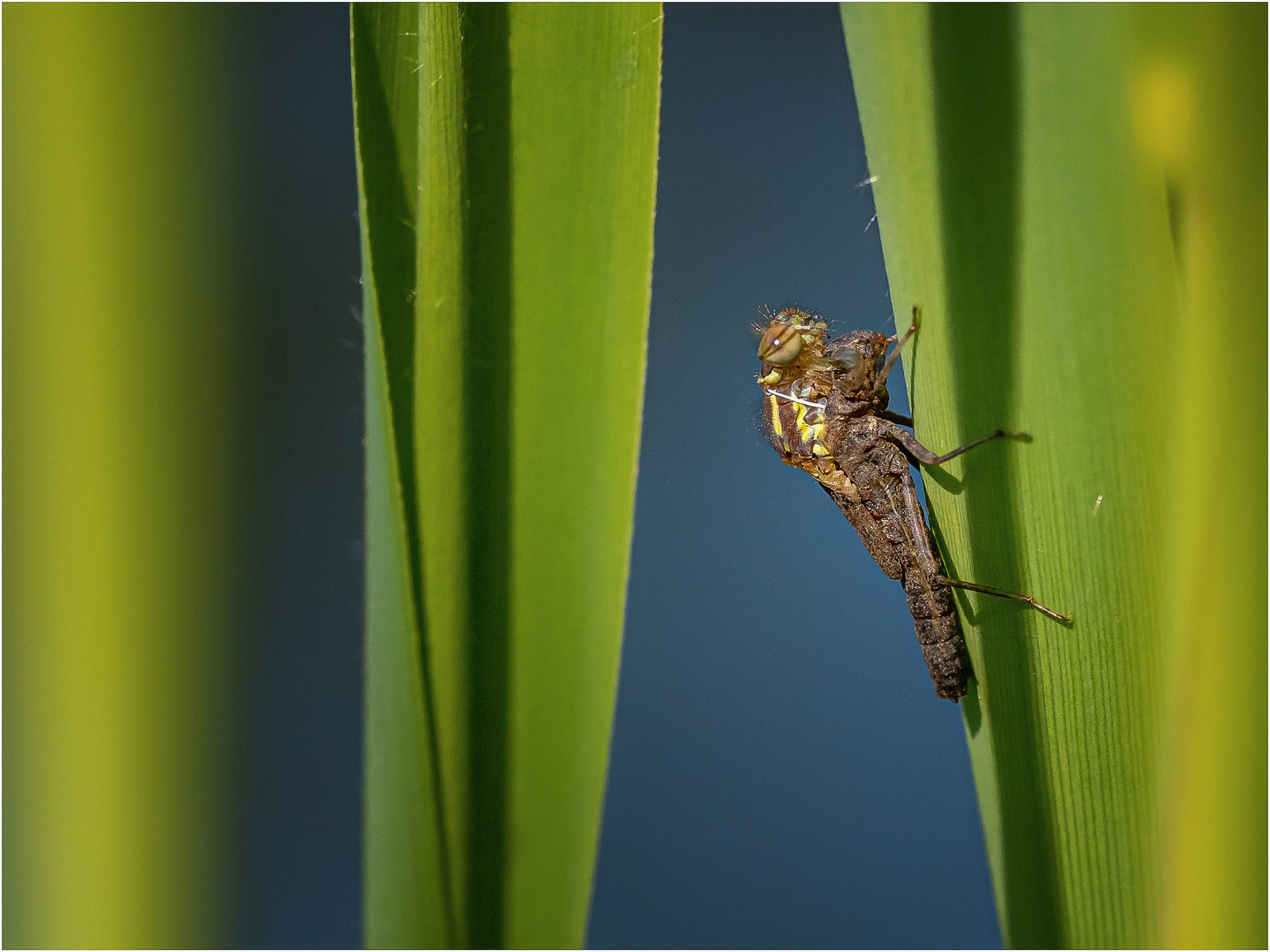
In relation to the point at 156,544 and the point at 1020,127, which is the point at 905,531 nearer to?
the point at 1020,127

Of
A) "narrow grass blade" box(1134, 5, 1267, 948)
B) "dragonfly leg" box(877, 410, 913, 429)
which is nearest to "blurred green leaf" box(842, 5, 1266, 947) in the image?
"narrow grass blade" box(1134, 5, 1267, 948)

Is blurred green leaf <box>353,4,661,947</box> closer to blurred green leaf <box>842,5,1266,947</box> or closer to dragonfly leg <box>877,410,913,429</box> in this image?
blurred green leaf <box>842,5,1266,947</box>

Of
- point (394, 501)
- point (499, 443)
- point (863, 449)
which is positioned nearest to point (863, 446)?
point (863, 449)

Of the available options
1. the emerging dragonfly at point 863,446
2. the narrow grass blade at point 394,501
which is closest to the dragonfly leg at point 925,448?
the emerging dragonfly at point 863,446

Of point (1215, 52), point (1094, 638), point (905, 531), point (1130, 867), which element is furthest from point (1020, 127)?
point (1130, 867)

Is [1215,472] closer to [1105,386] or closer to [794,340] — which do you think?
[1105,386]

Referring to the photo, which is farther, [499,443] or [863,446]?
[863,446]
